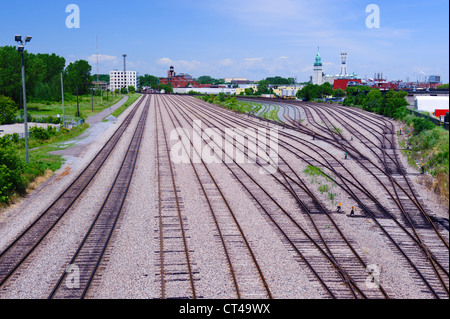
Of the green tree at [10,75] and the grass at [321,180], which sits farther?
the green tree at [10,75]

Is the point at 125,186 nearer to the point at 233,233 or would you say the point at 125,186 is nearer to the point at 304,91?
the point at 233,233

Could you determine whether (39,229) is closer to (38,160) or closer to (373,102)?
(38,160)

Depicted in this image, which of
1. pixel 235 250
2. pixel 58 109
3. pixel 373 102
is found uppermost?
pixel 373 102

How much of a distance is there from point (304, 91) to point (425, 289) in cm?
11239

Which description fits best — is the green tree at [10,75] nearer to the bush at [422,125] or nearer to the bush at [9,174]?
the bush at [9,174]

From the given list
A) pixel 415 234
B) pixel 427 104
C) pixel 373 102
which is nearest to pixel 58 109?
pixel 373 102

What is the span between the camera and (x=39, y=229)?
49.2ft

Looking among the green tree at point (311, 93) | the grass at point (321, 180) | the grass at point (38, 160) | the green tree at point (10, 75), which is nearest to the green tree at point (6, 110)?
the grass at point (38, 160)

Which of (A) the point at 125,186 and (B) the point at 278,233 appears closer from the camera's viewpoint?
(B) the point at 278,233

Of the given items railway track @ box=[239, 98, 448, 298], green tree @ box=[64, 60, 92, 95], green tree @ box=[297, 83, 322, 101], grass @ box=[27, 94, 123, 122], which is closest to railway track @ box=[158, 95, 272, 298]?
railway track @ box=[239, 98, 448, 298]

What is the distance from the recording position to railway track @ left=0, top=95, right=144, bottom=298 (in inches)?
479

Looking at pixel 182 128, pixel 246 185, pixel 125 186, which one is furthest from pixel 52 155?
pixel 182 128

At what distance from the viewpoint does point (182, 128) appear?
46312 millimetres

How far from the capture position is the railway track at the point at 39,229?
39.9ft
